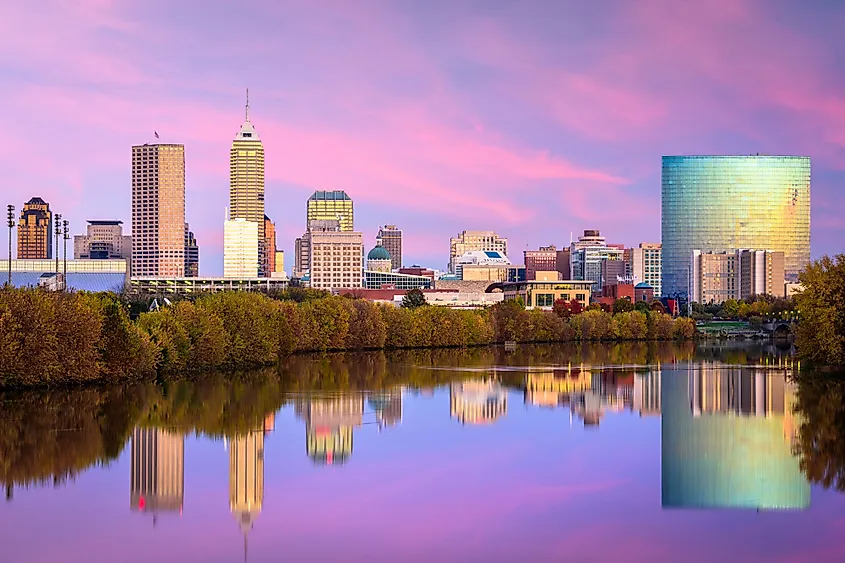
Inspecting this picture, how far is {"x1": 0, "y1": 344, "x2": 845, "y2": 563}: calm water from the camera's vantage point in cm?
2548

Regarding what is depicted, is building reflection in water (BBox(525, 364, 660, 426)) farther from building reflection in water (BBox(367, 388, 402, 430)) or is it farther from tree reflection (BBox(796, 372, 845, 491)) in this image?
tree reflection (BBox(796, 372, 845, 491))

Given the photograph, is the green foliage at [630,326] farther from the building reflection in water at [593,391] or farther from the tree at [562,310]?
the building reflection in water at [593,391]

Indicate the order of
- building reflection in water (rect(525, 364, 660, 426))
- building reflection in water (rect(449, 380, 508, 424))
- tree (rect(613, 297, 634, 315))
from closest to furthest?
building reflection in water (rect(449, 380, 508, 424)) < building reflection in water (rect(525, 364, 660, 426)) < tree (rect(613, 297, 634, 315))

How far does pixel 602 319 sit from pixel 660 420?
281 ft

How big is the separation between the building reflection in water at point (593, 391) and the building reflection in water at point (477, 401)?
1.64m

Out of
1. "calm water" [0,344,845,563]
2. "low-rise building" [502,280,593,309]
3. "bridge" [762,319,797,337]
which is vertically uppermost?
"low-rise building" [502,280,593,309]

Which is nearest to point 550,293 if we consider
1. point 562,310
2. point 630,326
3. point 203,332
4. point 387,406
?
point 562,310

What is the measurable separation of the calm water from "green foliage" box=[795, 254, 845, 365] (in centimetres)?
782

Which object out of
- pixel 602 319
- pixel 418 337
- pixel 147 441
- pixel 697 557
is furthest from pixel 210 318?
pixel 602 319

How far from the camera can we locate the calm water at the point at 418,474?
25484 millimetres

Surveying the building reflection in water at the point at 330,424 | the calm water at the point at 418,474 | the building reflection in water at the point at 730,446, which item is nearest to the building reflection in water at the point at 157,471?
the calm water at the point at 418,474

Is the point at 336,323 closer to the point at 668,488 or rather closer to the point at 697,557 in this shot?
the point at 668,488

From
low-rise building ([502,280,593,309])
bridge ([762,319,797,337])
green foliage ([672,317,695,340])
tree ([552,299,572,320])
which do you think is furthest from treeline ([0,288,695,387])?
low-rise building ([502,280,593,309])

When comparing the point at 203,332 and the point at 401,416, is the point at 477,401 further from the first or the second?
the point at 203,332
